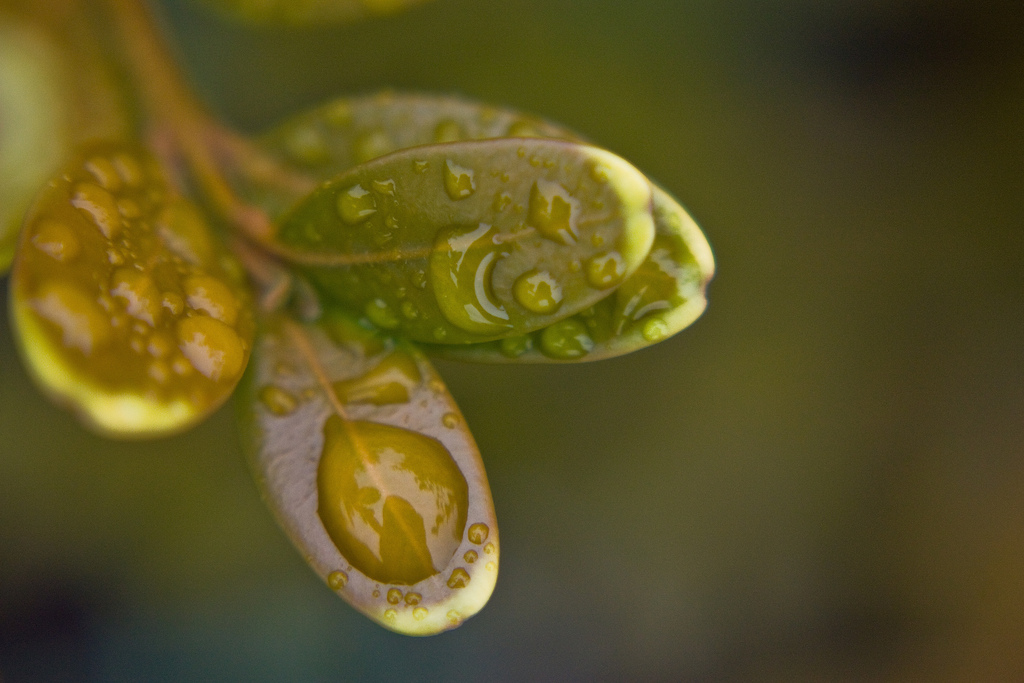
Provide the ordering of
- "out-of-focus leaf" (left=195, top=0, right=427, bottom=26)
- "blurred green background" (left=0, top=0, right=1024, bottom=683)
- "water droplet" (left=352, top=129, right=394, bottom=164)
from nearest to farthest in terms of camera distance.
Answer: "water droplet" (left=352, top=129, right=394, bottom=164)
"out-of-focus leaf" (left=195, top=0, right=427, bottom=26)
"blurred green background" (left=0, top=0, right=1024, bottom=683)

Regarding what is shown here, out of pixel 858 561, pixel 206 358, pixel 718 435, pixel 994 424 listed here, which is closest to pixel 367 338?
pixel 206 358

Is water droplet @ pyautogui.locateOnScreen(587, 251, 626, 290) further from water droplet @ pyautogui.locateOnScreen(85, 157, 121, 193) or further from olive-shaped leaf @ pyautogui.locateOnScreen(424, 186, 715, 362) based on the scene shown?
water droplet @ pyautogui.locateOnScreen(85, 157, 121, 193)

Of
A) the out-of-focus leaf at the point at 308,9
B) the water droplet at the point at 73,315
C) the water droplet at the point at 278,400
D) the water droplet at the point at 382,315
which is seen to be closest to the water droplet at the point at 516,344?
the water droplet at the point at 382,315

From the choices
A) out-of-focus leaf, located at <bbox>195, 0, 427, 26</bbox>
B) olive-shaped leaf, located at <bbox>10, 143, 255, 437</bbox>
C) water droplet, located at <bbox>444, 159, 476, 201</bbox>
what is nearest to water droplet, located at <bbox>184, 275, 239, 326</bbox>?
olive-shaped leaf, located at <bbox>10, 143, 255, 437</bbox>

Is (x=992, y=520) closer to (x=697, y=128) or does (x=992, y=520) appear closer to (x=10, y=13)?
(x=697, y=128)

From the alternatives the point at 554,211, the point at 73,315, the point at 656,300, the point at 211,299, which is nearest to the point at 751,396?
the point at 656,300

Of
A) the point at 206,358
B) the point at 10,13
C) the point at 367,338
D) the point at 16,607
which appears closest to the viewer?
the point at 206,358

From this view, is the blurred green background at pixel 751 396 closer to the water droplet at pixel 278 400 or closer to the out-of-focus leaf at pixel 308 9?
the out-of-focus leaf at pixel 308 9
